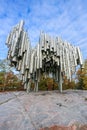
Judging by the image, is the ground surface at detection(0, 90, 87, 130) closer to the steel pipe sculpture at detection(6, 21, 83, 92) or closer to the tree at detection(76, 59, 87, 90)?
the steel pipe sculpture at detection(6, 21, 83, 92)

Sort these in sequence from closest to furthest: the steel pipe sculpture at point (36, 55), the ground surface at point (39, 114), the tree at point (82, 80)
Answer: the ground surface at point (39, 114) < the steel pipe sculpture at point (36, 55) < the tree at point (82, 80)

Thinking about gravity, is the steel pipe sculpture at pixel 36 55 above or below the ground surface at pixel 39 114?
above

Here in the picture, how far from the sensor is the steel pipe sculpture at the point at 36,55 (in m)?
13.2

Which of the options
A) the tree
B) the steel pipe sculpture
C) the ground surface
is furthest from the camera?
the tree

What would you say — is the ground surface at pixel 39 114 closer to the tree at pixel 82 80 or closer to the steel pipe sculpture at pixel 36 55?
the steel pipe sculpture at pixel 36 55

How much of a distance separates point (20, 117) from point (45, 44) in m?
6.91

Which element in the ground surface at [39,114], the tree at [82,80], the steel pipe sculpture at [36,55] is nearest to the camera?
the ground surface at [39,114]

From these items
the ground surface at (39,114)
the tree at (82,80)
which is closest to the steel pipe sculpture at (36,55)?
the ground surface at (39,114)

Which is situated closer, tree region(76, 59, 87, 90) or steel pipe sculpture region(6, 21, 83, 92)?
steel pipe sculpture region(6, 21, 83, 92)

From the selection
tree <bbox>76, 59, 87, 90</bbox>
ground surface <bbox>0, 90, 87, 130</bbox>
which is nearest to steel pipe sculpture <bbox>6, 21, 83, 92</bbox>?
ground surface <bbox>0, 90, 87, 130</bbox>

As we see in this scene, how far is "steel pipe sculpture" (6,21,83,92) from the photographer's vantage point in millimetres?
13211

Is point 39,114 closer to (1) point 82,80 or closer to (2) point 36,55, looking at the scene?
(2) point 36,55

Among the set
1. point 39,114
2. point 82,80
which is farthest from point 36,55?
point 82,80

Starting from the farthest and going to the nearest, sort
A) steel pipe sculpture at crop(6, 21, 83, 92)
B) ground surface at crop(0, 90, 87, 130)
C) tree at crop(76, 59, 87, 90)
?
tree at crop(76, 59, 87, 90) → steel pipe sculpture at crop(6, 21, 83, 92) → ground surface at crop(0, 90, 87, 130)
